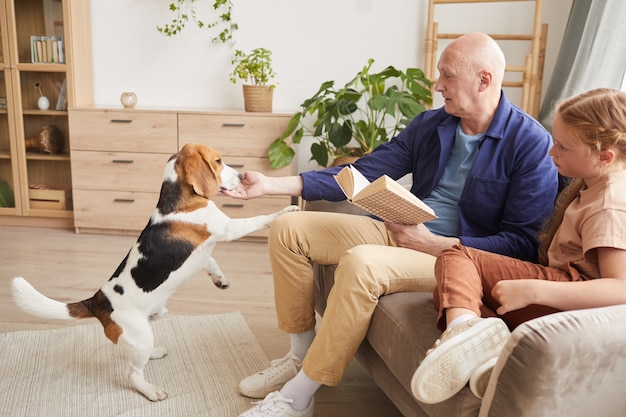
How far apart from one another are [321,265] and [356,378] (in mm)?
452

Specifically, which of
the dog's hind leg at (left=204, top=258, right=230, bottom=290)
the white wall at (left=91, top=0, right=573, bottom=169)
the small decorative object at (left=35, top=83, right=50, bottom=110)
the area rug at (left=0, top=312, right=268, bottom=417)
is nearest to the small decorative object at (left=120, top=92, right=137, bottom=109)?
the white wall at (left=91, top=0, right=573, bottom=169)

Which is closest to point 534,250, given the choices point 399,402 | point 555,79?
point 399,402

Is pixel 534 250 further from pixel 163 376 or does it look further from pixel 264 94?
pixel 264 94

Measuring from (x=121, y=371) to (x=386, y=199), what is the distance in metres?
1.17

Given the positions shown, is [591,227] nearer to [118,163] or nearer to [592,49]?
[592,49]

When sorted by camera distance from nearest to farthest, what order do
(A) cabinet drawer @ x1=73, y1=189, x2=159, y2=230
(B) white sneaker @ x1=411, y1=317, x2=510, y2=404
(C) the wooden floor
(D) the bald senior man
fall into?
(B) white sneaker @ x1=411, y1=317, x2=510, y2=404
(D) the bald senior man
(C) the wooden floor
(A) cabinet drawer @ x1=73, y1=189, x2=159, y2=230

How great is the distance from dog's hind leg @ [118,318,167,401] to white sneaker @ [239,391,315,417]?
1.19ft

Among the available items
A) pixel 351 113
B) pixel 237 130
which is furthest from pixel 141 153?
pixel 351 113

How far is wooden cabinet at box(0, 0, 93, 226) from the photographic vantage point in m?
3.72

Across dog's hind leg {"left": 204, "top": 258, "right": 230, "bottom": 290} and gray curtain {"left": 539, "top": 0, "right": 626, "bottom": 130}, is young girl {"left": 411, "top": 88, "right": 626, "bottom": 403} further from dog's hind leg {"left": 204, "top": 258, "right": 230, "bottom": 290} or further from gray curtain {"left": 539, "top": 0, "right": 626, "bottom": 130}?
gray curtain {"left": 539, "top": 0, "right": 626, "bottom": 130}

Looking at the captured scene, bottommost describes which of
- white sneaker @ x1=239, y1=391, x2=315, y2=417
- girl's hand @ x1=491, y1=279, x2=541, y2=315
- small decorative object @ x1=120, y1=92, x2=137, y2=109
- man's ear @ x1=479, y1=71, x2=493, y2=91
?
white sneaker @ x1=239, y1=391, x2=315, y2=417

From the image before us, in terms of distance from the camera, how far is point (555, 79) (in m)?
3.19

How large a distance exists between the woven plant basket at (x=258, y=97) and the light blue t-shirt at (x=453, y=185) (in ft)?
6.35

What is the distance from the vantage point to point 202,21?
385 cm
